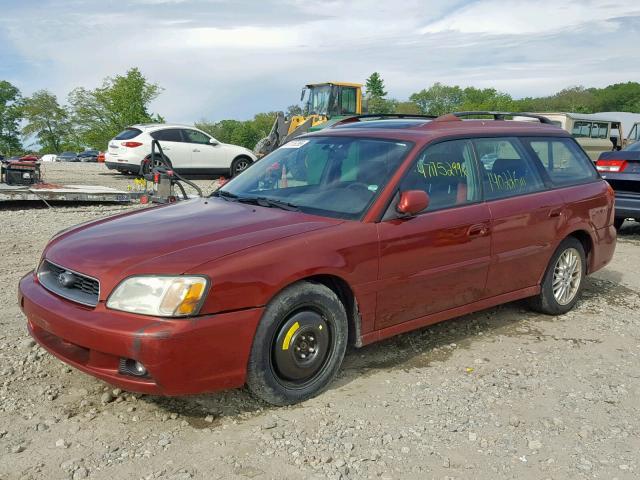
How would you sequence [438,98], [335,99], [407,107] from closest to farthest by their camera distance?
[335,99], [407,107], [438,98]

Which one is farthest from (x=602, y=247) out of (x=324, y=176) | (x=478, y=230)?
(x=324, y=176)

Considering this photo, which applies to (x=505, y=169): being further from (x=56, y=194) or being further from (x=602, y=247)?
(x=56, y=194)

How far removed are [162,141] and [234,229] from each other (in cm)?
1420

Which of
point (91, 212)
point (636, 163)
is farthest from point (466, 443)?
point (91, 212)

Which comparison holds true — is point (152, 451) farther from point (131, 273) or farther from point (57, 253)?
point (57, 253)

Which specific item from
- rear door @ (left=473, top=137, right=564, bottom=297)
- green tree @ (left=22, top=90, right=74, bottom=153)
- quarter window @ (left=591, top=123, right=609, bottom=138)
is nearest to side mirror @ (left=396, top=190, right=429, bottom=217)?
rear door @ (left=473, top=137, right=564, bottom=297)

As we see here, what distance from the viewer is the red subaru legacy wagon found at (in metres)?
3.12

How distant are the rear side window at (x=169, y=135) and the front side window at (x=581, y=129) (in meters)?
13.1

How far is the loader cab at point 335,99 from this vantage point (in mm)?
20656

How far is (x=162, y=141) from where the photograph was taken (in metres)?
17.0

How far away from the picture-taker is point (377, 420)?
11.2 ft

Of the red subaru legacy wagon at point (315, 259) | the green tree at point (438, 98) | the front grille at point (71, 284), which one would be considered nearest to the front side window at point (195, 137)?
the red subaru legacy wagon at point (315, 259)

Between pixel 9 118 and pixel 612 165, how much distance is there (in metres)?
82.3

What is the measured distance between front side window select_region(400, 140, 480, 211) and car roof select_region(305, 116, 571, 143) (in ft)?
0.33
